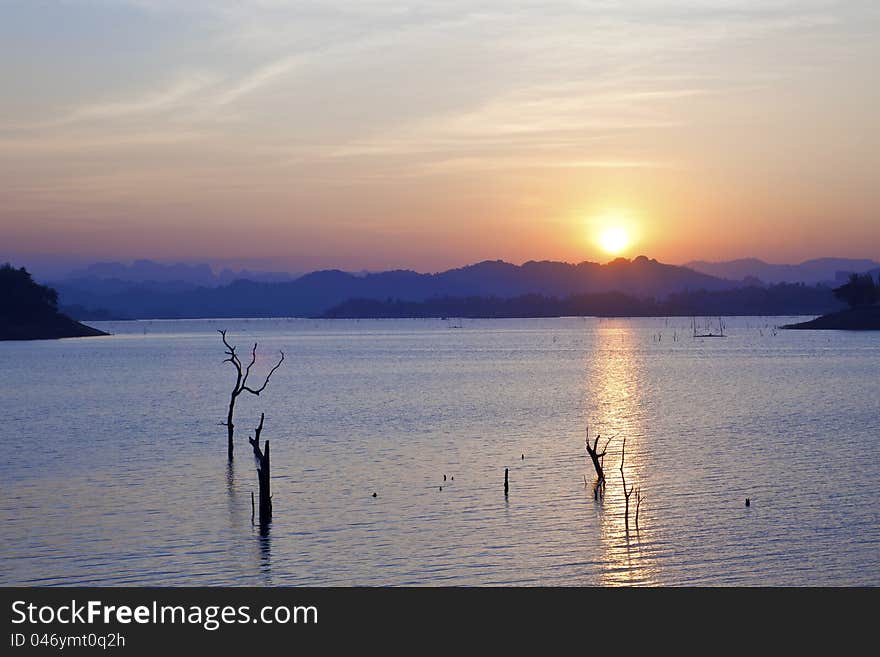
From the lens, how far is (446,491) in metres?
45.8

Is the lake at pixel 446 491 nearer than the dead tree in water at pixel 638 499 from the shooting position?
Yes

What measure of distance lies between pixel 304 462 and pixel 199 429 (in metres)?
20.4

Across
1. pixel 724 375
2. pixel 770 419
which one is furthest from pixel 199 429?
pixel 724 375

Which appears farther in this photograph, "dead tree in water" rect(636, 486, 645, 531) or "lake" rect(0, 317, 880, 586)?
"dead tree in water" rect(636, 486, 645, 531)

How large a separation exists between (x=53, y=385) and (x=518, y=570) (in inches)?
3975

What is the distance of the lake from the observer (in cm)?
3262

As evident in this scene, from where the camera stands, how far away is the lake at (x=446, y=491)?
3262cm

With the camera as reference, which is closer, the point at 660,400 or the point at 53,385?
the point at 660,400

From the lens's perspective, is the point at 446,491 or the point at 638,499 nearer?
the point at 638,499

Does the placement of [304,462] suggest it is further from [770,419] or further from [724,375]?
[724,375]
